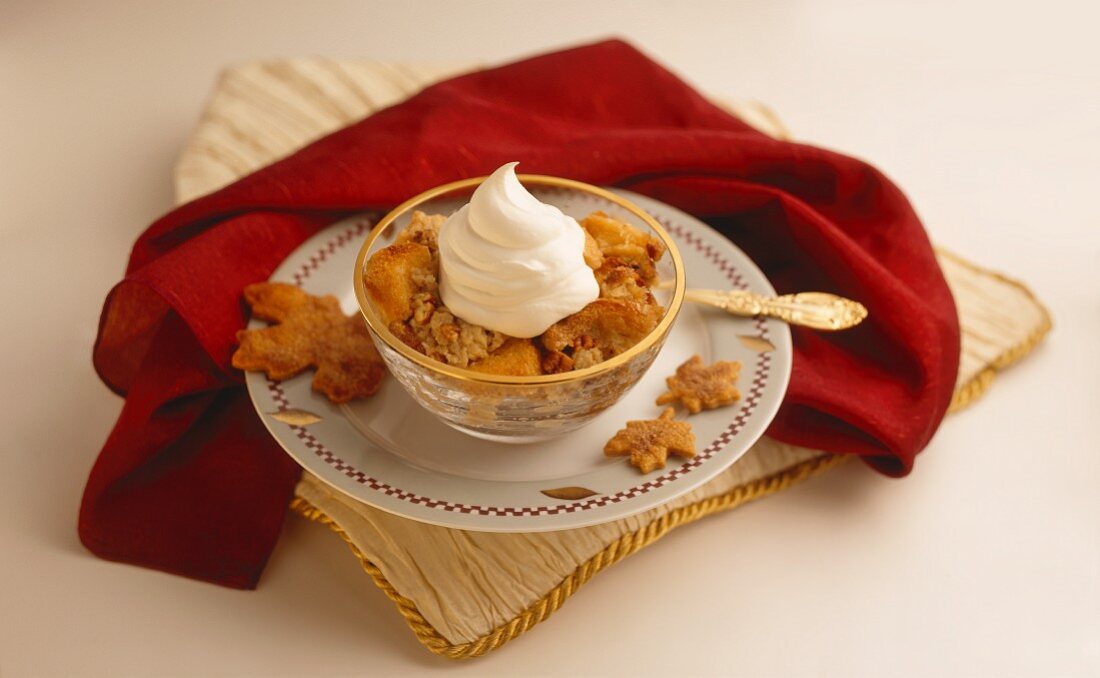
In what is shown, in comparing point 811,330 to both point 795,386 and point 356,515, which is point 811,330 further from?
point 356,515

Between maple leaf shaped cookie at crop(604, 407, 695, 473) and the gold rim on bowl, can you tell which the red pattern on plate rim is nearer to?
maple leaf shaped cookie at crop(604, 407, 695, 473)

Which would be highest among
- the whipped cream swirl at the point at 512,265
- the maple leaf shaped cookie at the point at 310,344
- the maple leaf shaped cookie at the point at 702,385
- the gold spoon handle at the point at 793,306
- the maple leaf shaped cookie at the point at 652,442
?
the whipped cream swirl at the point at 512,265

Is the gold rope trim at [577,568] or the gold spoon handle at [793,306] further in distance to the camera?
the gold spoon handle at [793,306]

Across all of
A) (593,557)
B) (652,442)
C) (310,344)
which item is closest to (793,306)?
(652,442)

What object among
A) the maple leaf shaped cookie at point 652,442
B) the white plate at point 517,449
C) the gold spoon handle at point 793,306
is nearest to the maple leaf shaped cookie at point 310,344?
the white plate at point 517,449

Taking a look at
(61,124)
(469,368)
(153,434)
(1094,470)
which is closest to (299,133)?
(61,124)

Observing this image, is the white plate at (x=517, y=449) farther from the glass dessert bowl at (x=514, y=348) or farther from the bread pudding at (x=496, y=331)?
the bread pudding at (x=496, y=331)
